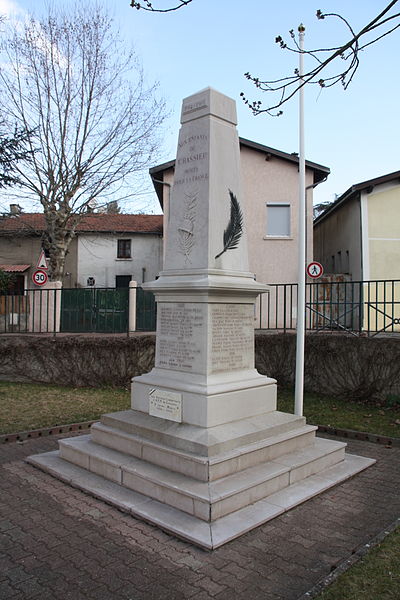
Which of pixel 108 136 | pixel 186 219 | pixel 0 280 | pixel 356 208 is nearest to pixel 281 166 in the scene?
pixel 356 208

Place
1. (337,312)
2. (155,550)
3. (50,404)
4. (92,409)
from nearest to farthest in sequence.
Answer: (155,550) < (92,409) < (50,404) < (337,312)

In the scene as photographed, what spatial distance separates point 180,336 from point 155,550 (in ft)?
7.37

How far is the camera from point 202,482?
4234mm

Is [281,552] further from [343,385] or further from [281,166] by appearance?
[281,166]

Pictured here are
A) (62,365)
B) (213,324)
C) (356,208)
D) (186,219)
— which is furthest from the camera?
(356,208)

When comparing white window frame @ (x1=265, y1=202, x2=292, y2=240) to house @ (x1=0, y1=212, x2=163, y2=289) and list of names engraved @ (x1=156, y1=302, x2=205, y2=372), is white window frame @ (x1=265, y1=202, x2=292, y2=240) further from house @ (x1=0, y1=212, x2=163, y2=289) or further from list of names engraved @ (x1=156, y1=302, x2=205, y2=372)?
list of names engraved @ (x1=156, y1=302, x2=205, y2=372)

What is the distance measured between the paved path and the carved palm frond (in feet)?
9.20

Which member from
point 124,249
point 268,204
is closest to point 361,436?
point 268,204

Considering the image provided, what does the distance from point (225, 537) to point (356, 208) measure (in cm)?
1619

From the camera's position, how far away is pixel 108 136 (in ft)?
60.7

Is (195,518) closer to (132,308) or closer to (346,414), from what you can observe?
(346,414)

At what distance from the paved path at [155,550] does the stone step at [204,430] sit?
2.59 ft

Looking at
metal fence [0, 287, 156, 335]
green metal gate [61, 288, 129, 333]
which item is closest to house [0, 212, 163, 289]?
metal fence [0, 287, 156, 335]

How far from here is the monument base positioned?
13.1 ft
